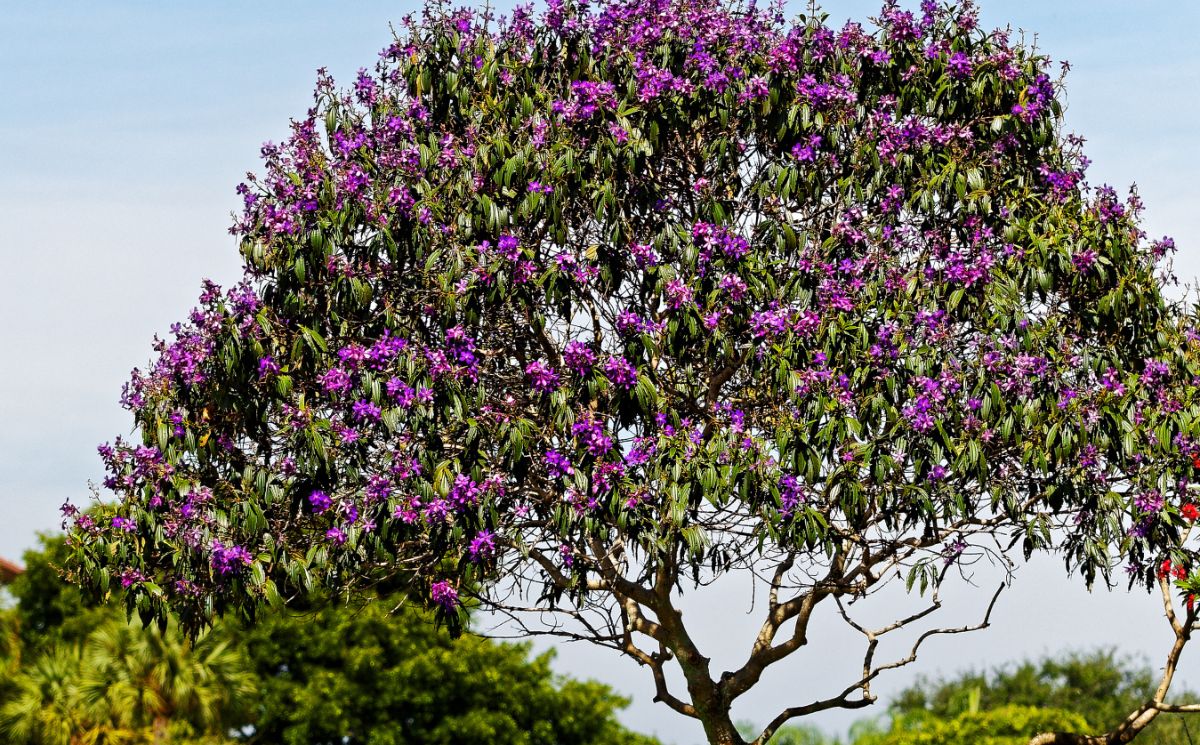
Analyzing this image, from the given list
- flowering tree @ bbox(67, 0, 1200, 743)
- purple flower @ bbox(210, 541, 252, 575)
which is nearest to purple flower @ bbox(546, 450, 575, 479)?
flowering tree @ bbox(67, 0, 1200, 743)

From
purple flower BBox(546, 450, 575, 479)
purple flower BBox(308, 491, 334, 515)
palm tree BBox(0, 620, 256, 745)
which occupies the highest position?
palm tree BBox(0, 620, 256, 745)

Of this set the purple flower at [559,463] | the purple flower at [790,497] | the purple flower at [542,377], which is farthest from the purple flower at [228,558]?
the purple flower at [790,497]

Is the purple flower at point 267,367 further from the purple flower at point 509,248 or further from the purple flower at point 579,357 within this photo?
the purple flower at point 579,357

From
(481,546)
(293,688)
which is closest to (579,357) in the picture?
(481,546)

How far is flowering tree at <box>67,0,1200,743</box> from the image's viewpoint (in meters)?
11.1

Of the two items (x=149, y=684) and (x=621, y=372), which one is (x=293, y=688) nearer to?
(x=149, y=684)

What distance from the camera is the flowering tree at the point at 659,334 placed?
11.1m

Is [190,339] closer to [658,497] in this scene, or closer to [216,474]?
[216,474]

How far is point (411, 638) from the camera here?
30.1 metres

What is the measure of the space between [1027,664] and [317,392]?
3580 centimetres

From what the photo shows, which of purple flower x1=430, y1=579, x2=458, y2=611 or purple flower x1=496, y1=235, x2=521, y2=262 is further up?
purple flower x1=496, y1=235, x2=521, y2=262

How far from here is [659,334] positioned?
11.5 m

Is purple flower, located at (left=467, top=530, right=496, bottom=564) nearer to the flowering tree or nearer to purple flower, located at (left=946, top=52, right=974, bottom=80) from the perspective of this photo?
the flowering tree

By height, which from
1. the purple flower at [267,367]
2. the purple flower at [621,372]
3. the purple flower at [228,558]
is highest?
the purple flower at [267,367]
